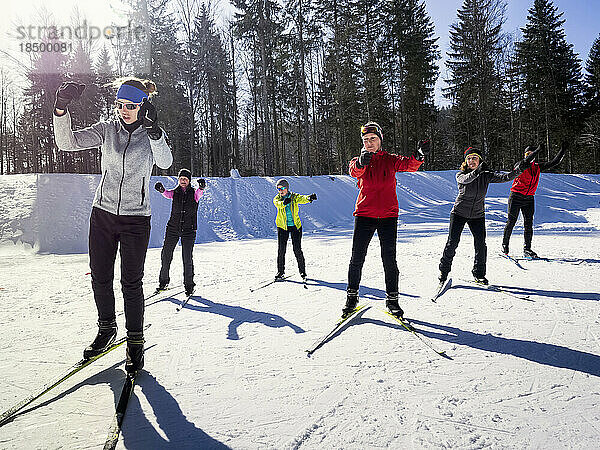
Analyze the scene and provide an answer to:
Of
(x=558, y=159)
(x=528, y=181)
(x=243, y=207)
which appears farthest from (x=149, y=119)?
(x=243, y=207)

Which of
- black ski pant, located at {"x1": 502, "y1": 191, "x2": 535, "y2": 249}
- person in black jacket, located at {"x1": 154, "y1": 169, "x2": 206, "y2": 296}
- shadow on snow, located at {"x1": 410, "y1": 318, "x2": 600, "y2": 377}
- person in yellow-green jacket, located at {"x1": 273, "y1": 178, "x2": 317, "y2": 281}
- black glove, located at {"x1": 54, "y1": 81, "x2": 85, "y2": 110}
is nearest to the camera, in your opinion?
black glove, located at {"x1": 54, "y1": 81, "x2": 85, "y2": 110}

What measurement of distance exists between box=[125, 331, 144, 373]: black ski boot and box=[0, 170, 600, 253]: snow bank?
10470mm

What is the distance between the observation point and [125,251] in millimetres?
2719

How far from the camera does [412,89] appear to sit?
27.7 metres

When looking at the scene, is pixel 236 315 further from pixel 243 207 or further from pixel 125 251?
pixel 243 207

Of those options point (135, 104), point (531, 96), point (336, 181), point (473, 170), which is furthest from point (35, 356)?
point (531, 96)

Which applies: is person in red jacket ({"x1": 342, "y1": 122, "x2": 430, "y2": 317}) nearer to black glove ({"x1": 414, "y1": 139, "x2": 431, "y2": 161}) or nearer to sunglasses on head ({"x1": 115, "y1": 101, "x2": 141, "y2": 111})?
black glove ({"x1": 414, "y1": 139, "x2": 431, "y2": 161})

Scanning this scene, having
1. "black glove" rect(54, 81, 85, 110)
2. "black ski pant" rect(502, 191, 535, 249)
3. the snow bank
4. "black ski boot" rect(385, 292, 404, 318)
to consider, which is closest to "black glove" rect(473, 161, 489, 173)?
"black ski boot" rect(385, 292, 404, 318)

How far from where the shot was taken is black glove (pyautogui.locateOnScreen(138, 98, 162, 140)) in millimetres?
2682

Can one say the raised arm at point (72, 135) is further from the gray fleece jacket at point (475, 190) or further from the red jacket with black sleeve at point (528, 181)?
the red jacket with black sleeve at point (528, 181)

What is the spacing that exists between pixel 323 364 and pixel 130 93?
100 inches

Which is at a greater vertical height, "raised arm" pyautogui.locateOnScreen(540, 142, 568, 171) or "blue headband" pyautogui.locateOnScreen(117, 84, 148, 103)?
"blue headband" pyautogui.locateOnScreen(117, 84, 148, 103)

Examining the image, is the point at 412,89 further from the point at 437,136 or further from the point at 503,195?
the point at 503,195

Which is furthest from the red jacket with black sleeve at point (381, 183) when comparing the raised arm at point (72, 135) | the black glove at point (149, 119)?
the raised arm at point (72, 135)
